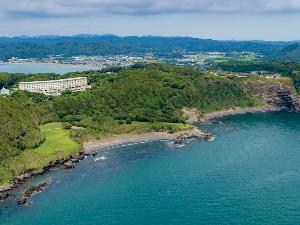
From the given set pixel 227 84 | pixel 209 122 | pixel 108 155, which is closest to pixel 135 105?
pixel 209 122

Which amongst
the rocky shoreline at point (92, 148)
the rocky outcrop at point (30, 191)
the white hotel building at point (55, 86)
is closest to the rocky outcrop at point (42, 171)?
the rocky shoreline at point (92, 148)

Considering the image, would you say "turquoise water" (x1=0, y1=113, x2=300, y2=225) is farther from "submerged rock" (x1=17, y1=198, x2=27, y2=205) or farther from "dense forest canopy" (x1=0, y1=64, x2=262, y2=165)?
"dense forest canopy" (x1=0, y1=64, x2=262, y2=165)

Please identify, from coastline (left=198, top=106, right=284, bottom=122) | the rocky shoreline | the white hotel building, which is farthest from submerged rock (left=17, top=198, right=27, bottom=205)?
coastline (left=198, top=106, right=284, bottom=122)

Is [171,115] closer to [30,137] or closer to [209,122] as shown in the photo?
[209,122]

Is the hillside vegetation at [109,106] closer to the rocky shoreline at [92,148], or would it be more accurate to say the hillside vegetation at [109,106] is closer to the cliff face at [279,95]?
the rocky shoreline at [92,148]

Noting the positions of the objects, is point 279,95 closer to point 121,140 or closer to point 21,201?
point 121,140

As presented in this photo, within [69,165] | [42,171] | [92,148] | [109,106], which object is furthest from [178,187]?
[109,106]
